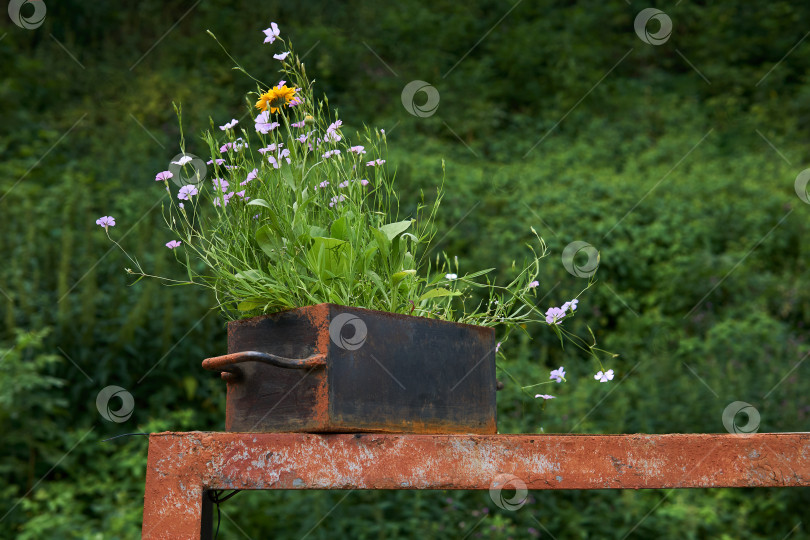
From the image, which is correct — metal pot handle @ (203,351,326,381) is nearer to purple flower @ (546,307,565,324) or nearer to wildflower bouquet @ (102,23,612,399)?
wildflower bouquet @ (102,23,612,399)

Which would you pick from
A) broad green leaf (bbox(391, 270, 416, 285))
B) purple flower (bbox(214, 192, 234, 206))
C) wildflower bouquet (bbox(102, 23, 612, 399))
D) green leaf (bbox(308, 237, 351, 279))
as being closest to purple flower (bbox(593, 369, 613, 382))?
wildflower bouquet (bbox(102, 23, 612, 399))

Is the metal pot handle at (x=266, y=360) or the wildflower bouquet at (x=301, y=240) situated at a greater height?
the wildflower bouquet at (x=301, y=240)

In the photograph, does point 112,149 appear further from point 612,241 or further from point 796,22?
point 796,22

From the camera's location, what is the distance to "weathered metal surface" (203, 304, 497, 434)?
109 cm

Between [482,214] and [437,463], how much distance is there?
462 cm

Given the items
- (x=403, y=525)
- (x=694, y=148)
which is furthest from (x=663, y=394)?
(x=694, y=148)

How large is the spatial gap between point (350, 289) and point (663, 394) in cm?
293

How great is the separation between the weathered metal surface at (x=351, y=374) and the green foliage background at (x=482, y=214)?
43 centimetres

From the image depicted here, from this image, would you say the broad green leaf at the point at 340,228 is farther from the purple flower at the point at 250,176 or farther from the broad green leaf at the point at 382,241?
the purple flower at the point at 250,176

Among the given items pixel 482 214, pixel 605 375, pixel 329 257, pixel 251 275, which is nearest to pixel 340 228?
pixel 329 257

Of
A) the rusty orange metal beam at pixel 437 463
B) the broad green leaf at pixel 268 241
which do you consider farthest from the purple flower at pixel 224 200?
the rusty orange metal beam at pixel 437 463

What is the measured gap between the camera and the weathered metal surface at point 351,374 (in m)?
1.09

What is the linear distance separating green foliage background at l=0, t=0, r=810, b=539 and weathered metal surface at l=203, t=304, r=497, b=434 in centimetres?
43

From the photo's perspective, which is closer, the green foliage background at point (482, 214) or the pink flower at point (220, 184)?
the pink flower at point (220, 184)
